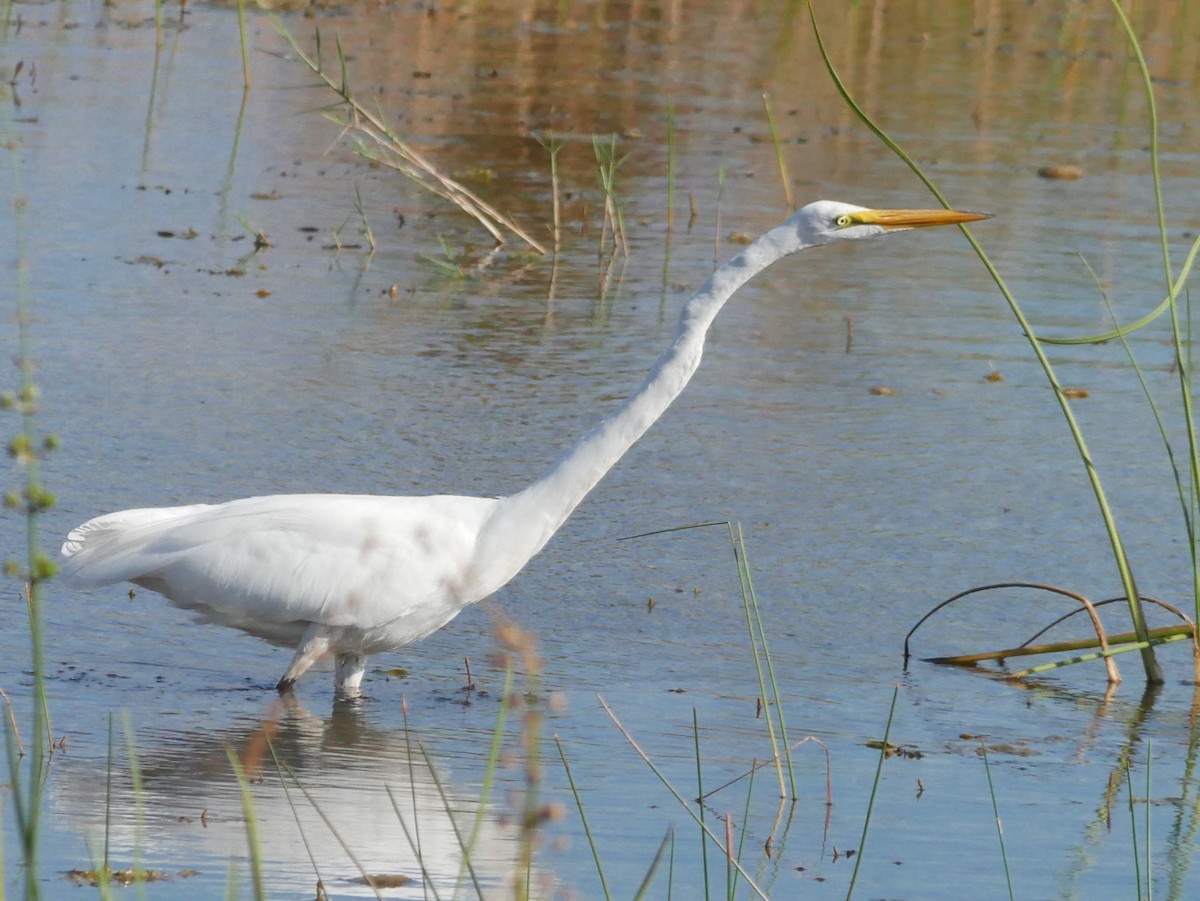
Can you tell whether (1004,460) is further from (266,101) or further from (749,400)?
(266,101)

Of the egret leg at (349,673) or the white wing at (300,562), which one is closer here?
the white wing at (300,562)

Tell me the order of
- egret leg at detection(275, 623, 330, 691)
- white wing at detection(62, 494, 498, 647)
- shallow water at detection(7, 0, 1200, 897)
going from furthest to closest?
egret leg at detection(275, 623, 330, 691)
white wing at detection(62, 494, 498, 647)
shallow water at detection(7, 0, 1200, 897)

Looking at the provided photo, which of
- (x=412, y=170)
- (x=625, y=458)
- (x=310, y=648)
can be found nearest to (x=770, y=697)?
(x=310, y=648)

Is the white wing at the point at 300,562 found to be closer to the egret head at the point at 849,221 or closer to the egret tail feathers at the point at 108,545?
the egret tail feathers at the point at 108,545

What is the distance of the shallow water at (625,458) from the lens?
410cm

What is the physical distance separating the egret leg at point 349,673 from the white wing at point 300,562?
0.16m

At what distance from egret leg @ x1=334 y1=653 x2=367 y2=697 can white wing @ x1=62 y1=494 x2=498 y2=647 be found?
157 millimetres

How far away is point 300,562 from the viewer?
15.0ft

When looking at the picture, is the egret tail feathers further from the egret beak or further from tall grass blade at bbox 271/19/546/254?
tall grass blade at bbox 271/19/546/254

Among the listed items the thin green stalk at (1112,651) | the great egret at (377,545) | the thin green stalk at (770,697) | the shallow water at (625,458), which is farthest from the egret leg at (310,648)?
the thin green stalk at (1112,651)

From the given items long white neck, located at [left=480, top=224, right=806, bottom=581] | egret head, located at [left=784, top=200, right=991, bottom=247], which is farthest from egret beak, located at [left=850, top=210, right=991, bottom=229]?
long white neck, located at [left=480, top=224, right=806, bottom=581]

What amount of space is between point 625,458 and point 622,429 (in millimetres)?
2432

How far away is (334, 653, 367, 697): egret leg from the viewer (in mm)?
4836

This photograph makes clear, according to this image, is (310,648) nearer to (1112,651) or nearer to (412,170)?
(1112,651)
